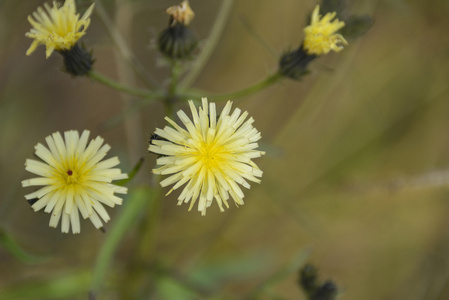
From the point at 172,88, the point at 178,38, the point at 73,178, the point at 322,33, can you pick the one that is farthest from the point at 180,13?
the point at 73,178

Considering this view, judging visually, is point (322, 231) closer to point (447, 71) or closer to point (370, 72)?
point (370, 72)

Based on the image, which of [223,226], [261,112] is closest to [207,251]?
[223,226]

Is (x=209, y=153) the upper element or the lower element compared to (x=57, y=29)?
lower

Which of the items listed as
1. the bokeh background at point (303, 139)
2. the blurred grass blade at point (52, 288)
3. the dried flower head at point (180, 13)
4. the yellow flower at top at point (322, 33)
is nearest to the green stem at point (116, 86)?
the dried flower head at point (180, 13)

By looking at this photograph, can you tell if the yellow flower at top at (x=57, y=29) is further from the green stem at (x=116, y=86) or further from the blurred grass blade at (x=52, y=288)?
the blurred grass blade at (x=52, y=288)

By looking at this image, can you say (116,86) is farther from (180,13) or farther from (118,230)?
(118,230)

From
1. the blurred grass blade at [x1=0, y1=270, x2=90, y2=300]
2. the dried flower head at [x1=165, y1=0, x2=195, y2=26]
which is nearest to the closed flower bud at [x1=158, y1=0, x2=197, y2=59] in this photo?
the dried flower head at [x1=165, y1=0, x2=195, y2=26]

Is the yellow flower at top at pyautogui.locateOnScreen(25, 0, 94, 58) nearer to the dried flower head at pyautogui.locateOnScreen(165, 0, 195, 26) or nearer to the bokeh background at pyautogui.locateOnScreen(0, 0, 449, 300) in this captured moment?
the dried flower head at pyautogui.locateOnScreen(165, 0, 195, 26)
